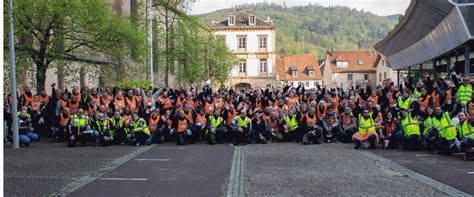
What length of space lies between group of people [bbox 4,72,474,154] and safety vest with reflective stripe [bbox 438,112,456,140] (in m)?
0.33

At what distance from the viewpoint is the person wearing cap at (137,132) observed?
58.0 feet

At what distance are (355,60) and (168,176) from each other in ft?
281

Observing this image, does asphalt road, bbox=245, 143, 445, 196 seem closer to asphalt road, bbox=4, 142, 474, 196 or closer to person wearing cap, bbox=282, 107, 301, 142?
asphalt road, bbox=4, 142, 474, 196

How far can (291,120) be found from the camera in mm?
18797

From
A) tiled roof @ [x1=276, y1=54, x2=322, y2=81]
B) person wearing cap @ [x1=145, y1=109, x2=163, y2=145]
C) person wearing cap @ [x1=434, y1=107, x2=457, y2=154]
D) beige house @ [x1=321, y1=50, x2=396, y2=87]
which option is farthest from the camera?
tiled roof @ [x1=276, y1=54, x2=322, y2=81]

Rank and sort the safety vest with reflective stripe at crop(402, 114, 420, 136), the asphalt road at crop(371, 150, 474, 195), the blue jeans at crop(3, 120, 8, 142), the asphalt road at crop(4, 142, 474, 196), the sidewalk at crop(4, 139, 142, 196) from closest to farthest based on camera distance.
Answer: the asphalt road at crop(4, 142, 474, 196) → the sidewalk at crop(4, 139, 142, 196) → the asphalt road at crop(371, 150, 474, 195) → the safety vest with reflective stripe at crop(402, 114, 420, 136) → the blue jeans at crop(3, 120, 8, 142)

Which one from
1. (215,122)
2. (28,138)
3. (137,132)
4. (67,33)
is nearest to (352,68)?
(215,122)

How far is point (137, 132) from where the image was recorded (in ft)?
58.0

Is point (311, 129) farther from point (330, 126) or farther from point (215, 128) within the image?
point (215, 128)

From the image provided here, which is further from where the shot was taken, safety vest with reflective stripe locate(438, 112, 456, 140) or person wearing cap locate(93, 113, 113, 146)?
person wearing cap locate(93, 113, 113, 146)

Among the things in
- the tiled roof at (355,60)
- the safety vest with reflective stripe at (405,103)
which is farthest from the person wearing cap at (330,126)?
the tiled roof at (355,60)

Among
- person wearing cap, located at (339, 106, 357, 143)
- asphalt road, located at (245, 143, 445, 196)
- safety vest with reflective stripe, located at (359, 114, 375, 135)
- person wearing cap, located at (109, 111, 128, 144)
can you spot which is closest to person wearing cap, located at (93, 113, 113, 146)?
person wearing cap, located at (109, 111, 128, 144)

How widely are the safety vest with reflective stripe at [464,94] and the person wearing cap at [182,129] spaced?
8.92m

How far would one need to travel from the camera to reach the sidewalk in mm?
10070
